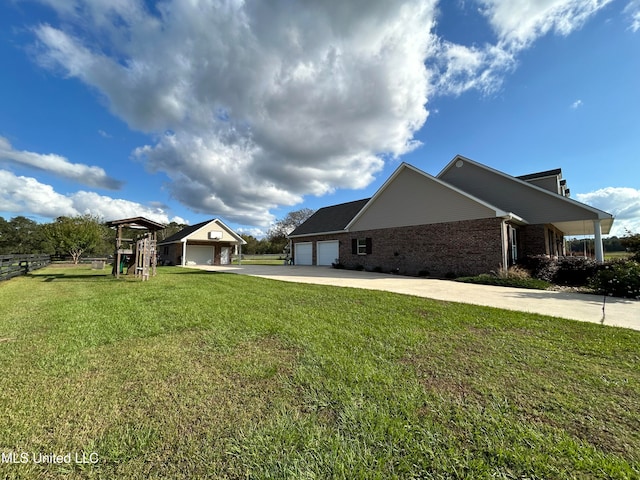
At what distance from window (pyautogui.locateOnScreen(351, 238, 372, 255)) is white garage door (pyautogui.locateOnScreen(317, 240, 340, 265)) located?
6.27 ft

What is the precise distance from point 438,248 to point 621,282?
691 centimetres

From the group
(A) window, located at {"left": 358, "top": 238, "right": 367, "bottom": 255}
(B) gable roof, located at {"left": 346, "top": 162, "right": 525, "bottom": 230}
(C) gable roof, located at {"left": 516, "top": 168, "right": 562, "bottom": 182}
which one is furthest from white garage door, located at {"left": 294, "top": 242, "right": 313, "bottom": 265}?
(C) gable roof, located at {"left": 516, "top": 168, "right": 562, "bottom": 182}

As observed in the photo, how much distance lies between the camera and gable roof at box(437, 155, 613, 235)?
1330 centimetres

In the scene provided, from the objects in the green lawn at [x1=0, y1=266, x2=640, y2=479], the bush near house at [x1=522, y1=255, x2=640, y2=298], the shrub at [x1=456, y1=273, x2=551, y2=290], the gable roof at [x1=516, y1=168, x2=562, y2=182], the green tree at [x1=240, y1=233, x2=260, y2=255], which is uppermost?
the gable roof at [x1=516, y1=168, x2=562, y2=182]

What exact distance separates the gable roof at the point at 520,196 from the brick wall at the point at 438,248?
3763 millimetres

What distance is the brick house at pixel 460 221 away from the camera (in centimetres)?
1303

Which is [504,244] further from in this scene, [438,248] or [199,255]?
[199,255]

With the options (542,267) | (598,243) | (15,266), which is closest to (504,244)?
(542,267)

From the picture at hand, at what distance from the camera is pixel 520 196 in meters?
15.0

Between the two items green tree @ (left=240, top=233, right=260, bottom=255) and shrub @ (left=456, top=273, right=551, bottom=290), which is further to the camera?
green tree @ (left=240, top=233, right=260, bottom=255)

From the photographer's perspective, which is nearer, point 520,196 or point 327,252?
point 520,196

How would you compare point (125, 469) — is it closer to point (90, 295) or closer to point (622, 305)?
point (90, 295)

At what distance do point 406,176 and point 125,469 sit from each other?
53.4ft

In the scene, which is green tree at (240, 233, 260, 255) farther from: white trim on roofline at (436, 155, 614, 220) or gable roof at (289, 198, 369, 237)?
white trim on roofline at (436, 155, 614, 220)
